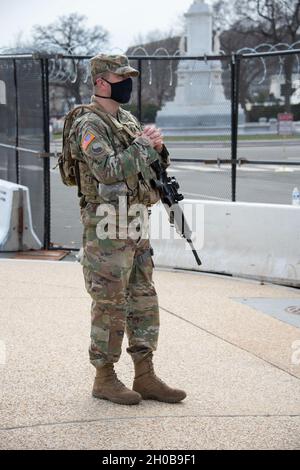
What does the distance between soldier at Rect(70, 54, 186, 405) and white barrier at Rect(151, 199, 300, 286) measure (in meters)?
3.61

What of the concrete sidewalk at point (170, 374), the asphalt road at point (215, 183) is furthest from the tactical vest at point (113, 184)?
the asphalt road at point (215, 183)

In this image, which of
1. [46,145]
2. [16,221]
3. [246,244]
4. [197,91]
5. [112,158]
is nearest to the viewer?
[112,158]

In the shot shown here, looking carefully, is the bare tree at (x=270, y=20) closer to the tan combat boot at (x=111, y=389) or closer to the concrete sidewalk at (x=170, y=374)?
the concrete sidewalk at (x=170, y=374)

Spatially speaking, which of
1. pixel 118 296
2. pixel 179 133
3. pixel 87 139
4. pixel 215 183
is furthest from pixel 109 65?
pixel 179 133

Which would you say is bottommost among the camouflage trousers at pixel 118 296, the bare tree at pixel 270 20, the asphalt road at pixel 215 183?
the asphalt road at pixel 215 183

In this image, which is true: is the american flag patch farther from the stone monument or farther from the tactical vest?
the stone monument

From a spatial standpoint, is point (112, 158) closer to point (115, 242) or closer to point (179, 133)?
point (115, 242)

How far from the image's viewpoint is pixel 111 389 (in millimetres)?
4133

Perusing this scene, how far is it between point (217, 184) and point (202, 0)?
23743 millimetres

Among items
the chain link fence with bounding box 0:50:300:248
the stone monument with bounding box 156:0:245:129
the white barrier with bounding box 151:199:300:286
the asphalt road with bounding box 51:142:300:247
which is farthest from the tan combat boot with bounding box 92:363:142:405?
the stone monument with bounding box 156:0:245:129

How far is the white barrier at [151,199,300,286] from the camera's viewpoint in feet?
24.8

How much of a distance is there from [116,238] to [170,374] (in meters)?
1.13

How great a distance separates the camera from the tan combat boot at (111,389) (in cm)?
411
